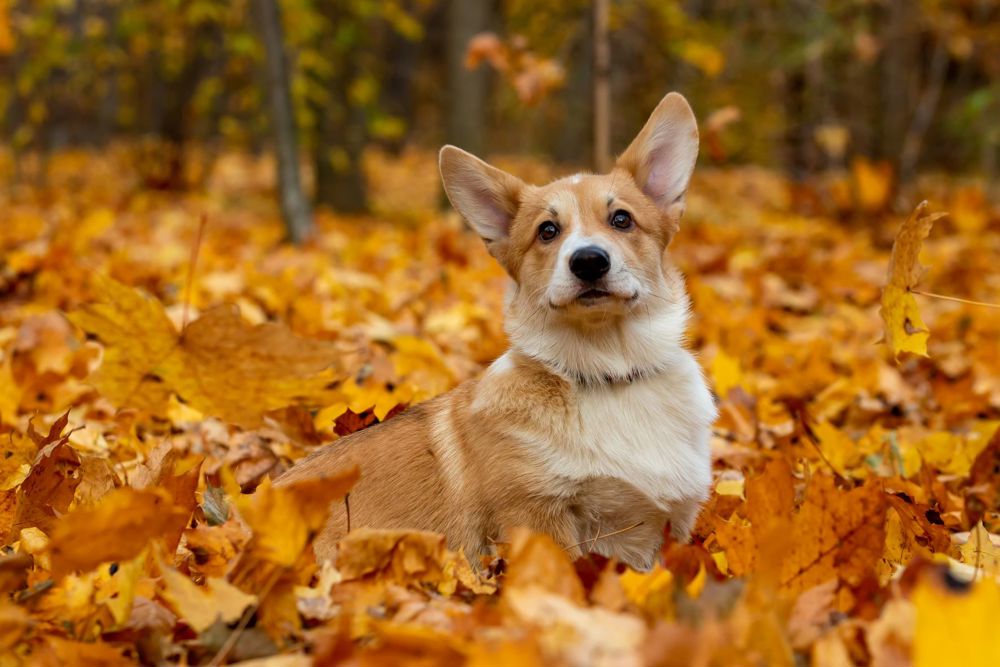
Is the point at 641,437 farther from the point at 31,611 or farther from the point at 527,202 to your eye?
the point at 31,611

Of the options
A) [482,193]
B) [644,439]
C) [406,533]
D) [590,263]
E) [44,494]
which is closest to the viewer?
[406,533]

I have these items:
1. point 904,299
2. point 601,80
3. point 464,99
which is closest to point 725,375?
point 904,299

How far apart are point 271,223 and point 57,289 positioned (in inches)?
222

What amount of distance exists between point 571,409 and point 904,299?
0.95 m

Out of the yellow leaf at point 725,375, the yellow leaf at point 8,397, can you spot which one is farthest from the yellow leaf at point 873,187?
the yellow leaf at point 8,397

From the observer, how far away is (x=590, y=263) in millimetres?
2752

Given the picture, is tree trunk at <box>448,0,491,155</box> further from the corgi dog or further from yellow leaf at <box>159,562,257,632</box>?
yellow leaf at <box>159,562,257,632</box>

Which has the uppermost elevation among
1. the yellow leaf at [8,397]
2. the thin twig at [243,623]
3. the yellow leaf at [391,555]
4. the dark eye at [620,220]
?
the dark eye at [620,220]

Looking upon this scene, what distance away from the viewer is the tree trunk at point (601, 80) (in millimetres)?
7691

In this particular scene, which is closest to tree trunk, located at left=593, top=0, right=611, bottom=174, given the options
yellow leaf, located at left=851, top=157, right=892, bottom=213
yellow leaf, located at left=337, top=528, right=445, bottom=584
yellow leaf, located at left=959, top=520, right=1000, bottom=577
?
yellow leaf, located at left=851, top=157, right=892, bottom=213

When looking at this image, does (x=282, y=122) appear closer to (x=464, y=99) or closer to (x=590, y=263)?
(x=464, y=99)

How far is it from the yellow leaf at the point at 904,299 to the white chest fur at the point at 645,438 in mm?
543

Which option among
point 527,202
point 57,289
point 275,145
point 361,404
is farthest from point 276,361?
point 275,145

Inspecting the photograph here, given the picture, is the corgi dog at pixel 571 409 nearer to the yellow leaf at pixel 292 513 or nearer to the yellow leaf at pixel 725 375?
the yellow leaf at pixel 292 513
